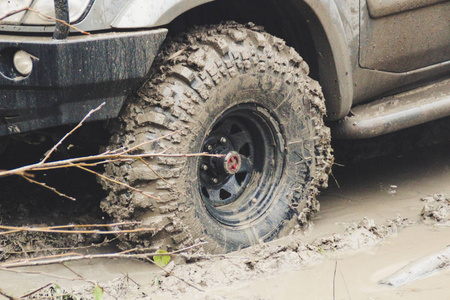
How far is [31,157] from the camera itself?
3.37m

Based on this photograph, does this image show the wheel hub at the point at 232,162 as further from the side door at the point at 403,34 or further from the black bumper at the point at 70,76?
the side door at the point at 403,34

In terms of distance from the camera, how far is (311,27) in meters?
3.39

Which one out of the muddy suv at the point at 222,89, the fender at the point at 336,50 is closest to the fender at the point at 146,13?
the muddy suv at the point at 222,89

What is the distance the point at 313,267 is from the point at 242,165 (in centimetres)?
68

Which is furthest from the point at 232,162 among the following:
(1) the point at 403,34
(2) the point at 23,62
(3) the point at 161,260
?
(1) the point at 403,34

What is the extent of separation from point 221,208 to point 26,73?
1281 mm

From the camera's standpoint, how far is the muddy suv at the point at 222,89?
8.30ft

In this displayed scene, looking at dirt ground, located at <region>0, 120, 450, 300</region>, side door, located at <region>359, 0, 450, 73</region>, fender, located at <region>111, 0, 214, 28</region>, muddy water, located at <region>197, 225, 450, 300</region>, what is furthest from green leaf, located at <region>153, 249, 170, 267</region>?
side door, located at <region>359, 0, 450, 73</region>

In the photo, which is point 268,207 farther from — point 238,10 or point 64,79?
point 64,79

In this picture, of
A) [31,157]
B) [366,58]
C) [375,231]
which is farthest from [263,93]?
[31,157]

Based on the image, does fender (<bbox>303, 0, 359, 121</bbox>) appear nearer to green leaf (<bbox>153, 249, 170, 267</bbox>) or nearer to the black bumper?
the black bumper

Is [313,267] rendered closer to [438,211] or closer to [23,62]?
[438,211]

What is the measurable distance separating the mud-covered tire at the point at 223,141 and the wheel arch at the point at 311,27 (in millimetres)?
126

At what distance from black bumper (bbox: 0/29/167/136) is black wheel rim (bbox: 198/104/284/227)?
0.63 meters
